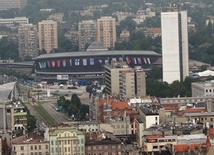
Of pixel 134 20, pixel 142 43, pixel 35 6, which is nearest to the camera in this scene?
pixel 142 43

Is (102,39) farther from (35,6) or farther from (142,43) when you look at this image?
(35,6)

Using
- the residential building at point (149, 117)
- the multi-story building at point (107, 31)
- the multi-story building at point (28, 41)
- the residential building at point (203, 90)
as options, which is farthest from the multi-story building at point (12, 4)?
the residential building at point (149, 117)

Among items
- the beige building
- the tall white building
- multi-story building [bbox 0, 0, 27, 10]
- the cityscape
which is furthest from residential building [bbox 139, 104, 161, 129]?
multi-story building [bbox 0, 0, 27, 10]

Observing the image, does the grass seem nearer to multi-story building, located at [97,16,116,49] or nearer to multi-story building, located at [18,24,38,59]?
multi-story building, located at [18,24,38,59]

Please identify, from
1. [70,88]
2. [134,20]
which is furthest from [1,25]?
[70,88]

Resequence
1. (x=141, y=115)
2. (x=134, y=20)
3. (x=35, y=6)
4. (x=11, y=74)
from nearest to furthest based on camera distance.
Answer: (x=141, y=115), (x=11, y=74), (x=134, y=20), (x=35, y=6)

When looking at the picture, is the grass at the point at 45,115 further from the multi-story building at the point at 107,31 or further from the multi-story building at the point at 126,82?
the multi-story building at the point at 107,31

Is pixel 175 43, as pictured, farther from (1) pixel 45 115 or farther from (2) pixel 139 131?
(2) pixel 139 131
